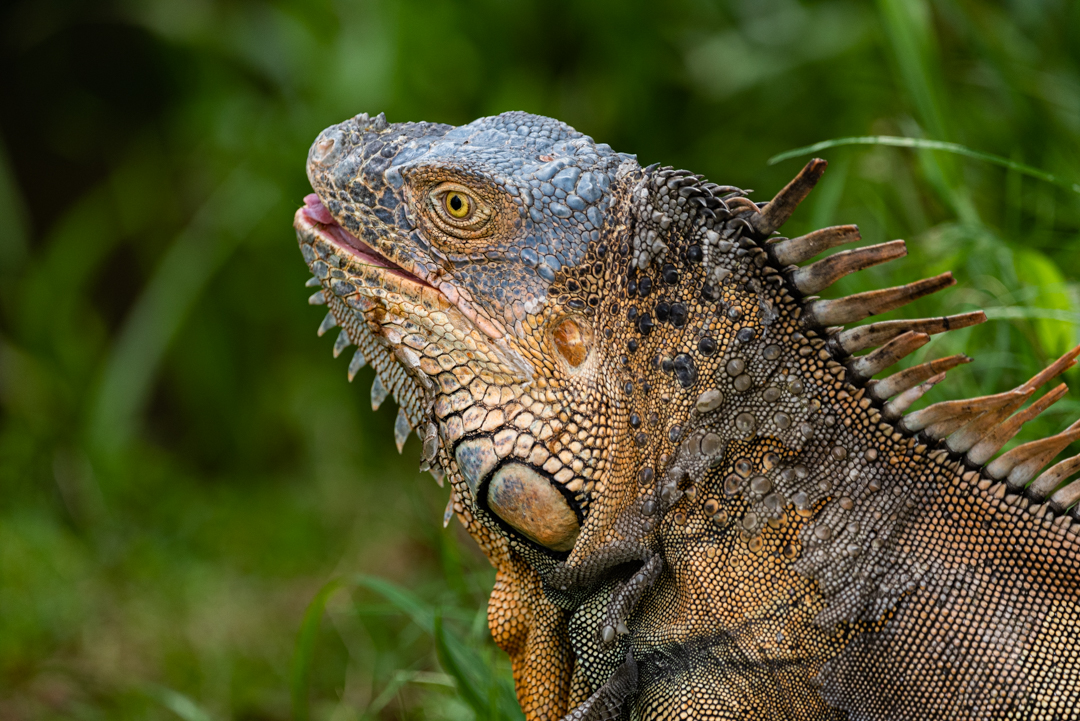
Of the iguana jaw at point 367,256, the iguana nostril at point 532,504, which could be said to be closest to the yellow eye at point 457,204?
the iguana jaw at point 367,256

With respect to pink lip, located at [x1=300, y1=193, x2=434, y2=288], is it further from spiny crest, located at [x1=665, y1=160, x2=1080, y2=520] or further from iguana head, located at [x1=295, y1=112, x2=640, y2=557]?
spiny crest, located at [x1=665, y1=160, x2=1080, y2=520]

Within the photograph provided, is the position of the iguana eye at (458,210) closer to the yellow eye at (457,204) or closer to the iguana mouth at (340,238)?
the yellow eye at (457,204)

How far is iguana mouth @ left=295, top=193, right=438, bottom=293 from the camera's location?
7.27ft

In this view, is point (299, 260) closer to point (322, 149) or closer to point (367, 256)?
point (322, 149)

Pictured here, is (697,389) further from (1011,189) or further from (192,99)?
(192,99)

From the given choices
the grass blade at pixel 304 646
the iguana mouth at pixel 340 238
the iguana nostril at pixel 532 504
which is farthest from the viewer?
the grass blade at pixel 304 646

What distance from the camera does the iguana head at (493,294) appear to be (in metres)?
2.04

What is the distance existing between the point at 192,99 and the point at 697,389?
272 inches

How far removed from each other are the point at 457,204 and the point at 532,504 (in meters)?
0.70

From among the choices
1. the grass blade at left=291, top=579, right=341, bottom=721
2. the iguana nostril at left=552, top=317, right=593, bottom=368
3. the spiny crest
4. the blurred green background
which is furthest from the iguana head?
the grass blade at left=291, top=579, right=341, bottom=721

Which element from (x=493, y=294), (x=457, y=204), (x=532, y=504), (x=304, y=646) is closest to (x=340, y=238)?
(x=457, y=204)

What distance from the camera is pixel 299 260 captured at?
7.02 metres

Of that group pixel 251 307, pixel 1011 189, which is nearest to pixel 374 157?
pixel 1011 189

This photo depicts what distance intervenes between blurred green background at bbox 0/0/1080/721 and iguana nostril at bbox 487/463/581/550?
68cm
